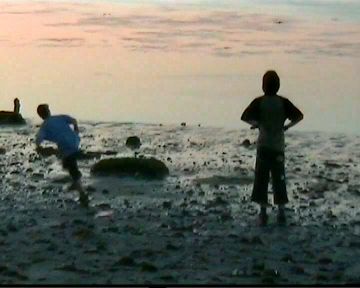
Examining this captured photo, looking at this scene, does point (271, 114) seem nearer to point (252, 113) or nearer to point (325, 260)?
point (252, 113)

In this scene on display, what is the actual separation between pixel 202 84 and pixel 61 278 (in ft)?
83.6

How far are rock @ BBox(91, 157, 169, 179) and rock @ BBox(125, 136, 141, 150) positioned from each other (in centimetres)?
430

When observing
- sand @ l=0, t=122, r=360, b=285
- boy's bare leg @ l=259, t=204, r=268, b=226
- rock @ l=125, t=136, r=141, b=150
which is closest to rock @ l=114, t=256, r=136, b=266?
sand @ l=0, t=122, r=360, b=285

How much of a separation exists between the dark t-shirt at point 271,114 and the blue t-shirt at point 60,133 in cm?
286

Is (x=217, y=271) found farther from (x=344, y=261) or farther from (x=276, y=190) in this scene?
(x=276, y=190)

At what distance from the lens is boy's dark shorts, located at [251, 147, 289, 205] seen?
504 inches

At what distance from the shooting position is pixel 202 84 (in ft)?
114

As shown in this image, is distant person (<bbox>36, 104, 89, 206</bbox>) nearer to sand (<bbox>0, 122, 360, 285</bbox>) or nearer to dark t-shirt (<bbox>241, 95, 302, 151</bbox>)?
sand (<bbox>0, 122, 360, 285</bbox>)

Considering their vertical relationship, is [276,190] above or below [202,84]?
below

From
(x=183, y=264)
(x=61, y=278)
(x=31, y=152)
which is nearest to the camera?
(x=61, y=278)

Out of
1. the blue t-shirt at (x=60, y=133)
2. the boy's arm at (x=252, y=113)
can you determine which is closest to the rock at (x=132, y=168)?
the blue t-shirt at (x=60, y=133)

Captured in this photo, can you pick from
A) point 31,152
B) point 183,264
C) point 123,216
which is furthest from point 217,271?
point 31,152

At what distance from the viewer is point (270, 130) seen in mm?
12625

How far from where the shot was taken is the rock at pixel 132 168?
1708 centimetres
